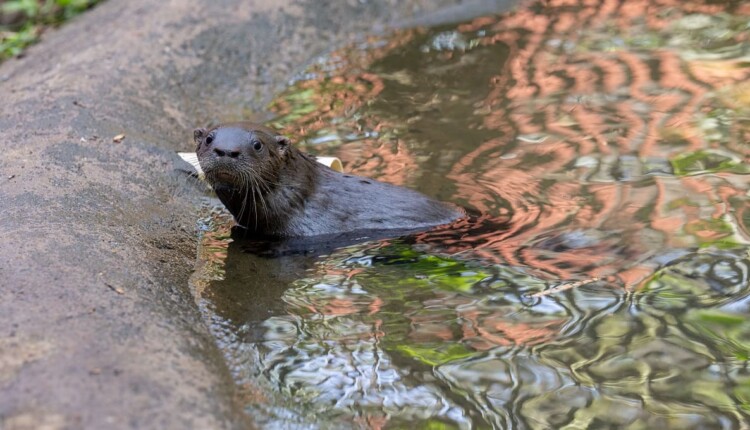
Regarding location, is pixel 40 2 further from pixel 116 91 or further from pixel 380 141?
pixel 380 141

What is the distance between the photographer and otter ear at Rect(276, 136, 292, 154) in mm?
5113

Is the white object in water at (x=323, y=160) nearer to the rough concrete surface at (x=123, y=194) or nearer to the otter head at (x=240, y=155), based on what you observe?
the rough concrete surface at (x=123, y=194)

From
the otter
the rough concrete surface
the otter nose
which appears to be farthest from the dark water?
the otter nose

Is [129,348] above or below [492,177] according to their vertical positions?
above

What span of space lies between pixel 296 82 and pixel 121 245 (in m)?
3.91

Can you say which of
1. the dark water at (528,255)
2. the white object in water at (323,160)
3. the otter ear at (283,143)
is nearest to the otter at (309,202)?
the otter ear at (283,143)

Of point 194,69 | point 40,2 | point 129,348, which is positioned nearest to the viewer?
point 129,348

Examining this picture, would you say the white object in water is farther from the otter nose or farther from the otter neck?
the otter nose

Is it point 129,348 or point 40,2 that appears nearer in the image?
point 129,348

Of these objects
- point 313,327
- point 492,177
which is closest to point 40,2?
point 492,177

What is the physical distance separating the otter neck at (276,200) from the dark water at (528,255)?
0.23 m

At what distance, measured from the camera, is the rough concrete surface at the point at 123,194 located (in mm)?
2896

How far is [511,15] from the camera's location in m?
8.70

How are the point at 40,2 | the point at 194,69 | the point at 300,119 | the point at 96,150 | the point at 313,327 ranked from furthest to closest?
the point at 40,2 < the point at 194,69 < the point at 300,119 < the point at 96,150 < the point at 313,327
